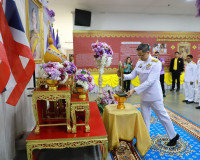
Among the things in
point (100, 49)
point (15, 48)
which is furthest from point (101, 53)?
point (15, 48)

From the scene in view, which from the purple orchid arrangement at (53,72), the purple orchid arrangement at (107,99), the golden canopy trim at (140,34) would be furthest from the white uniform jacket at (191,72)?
the purple orchid arrangement at (53,72)

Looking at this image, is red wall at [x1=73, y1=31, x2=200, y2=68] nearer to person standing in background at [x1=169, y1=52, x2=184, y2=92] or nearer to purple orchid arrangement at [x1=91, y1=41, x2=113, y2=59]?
person standing in background at [x1=169, y1=52, x2=184, y2=92]

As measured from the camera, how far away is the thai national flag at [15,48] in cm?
146

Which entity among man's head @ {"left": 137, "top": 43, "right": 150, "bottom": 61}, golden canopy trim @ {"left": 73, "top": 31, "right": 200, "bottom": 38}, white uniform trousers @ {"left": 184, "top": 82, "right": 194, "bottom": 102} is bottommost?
white uniform trousers @ {"left": 184, "top": 82, "right": 194, "bottom": 102}

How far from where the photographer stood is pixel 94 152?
2.32 m

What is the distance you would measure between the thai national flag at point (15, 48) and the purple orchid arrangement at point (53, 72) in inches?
7.7

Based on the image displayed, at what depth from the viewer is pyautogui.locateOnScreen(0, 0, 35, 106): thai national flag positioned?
1455 mm

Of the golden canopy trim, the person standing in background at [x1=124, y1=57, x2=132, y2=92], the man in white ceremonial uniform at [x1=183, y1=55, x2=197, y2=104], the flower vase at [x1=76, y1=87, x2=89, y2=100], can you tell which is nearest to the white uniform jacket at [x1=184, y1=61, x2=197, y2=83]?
the man in white ceremonial uniform at [x1=183, y1=55, x2=197, y2=104]

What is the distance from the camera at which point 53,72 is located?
1.68 meters

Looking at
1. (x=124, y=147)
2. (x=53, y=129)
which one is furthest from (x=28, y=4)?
(x=124, y=147)

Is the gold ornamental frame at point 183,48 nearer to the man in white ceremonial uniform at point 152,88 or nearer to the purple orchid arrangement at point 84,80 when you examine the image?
the man in white ceremonial uniform at point 152,88

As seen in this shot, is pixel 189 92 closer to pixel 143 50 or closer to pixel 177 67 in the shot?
pixel 177 67

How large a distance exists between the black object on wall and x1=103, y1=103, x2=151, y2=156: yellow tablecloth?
490 centimetres

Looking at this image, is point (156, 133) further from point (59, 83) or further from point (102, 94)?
point (59, 83)
